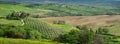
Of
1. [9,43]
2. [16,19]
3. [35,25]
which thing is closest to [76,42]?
[9,43]

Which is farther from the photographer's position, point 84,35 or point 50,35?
point 50,35

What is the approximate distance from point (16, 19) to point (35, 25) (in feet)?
67.3

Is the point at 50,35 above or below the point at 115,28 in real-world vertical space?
above

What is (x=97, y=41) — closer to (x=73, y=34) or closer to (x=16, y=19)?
(x=73, y=34)

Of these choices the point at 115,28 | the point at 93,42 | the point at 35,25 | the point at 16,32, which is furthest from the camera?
the point at 115,28

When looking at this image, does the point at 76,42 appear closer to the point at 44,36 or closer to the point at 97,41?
the point at 97,41

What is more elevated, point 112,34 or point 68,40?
point 68,40

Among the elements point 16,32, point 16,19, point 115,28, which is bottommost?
point 115,28

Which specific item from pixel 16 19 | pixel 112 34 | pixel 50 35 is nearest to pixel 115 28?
pixel 112 34

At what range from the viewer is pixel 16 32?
95.3 metres

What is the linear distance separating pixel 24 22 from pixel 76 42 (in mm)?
56772

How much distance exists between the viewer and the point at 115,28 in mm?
184375

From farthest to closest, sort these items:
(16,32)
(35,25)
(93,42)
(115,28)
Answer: (115,28) → (35,25) → (93,42) → (16,32)

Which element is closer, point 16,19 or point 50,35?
point 50,35
